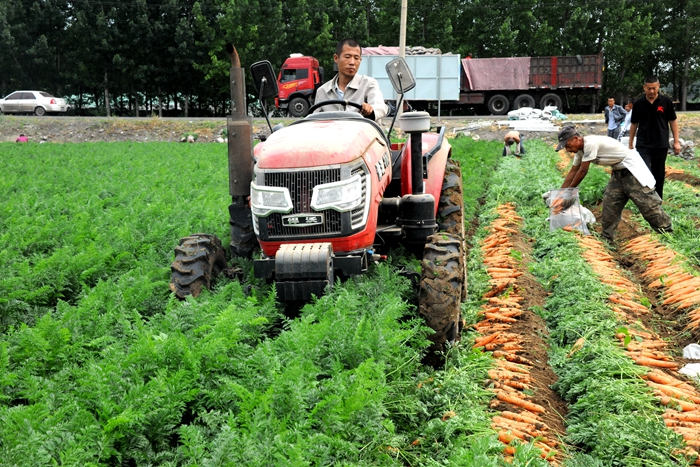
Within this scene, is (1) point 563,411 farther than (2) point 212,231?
No

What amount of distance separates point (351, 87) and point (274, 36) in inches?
1436

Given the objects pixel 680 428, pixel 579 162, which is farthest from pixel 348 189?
pixel 579 162

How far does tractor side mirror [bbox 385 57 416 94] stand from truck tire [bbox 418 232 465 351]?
1.39 metres

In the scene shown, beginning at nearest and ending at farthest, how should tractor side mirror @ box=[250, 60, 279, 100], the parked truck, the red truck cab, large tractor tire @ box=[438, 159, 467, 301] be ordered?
tractor side mirror @ box=[250, 60, 279, 100], large tractor tire @ box=[438, 159, 467, 301], the red truck cab, the parked truck

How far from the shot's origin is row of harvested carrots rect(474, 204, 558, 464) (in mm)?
4203

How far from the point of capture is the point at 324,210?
16.9 feet

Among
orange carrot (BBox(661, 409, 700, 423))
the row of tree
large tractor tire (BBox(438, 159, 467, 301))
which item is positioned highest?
→ the row of tree

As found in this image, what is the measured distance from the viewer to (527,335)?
5.83 meters

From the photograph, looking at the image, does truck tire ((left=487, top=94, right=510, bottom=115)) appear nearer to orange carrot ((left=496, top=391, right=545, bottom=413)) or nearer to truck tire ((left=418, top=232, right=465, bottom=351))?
truck tire ((left=418, top=232, right=465, bottom=351))

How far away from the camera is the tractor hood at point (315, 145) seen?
512 cm

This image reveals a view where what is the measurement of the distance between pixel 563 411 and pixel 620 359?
1.92 feet

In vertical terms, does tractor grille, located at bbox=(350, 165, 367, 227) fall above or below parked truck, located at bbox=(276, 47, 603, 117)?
below

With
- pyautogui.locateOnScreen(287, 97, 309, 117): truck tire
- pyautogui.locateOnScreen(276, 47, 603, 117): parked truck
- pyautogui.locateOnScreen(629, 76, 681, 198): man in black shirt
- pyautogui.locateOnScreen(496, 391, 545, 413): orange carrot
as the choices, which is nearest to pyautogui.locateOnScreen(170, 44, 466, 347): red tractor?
pyautogui.locateOnScreen(496, 391, 545, 413): orange carrot

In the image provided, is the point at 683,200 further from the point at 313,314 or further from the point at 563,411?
the point at 313,314
